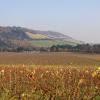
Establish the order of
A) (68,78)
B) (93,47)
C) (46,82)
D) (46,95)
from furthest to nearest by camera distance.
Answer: (93,47) < (68,78) < (46,82) < (46,95)

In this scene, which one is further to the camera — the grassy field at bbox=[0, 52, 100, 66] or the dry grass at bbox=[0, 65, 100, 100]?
the grassy field at bbox=[0, 52, 100, 66]

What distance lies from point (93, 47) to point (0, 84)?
42.9 meters

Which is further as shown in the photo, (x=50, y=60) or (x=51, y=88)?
(x=50, y=60)

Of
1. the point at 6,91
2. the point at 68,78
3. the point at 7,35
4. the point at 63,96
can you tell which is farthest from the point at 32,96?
the point at 7,35

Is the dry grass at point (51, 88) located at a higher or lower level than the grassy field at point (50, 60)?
higher

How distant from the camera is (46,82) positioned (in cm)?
1076

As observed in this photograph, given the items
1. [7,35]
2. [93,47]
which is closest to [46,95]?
[93,47]

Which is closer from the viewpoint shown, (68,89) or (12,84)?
(68,89)

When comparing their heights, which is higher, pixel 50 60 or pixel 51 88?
pixel 51 88

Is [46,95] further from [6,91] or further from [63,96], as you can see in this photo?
[6,91]

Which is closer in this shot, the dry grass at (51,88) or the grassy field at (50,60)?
the dry grass at (51,88)

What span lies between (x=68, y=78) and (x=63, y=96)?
124 inches

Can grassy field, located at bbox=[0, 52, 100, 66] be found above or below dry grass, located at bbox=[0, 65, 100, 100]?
below

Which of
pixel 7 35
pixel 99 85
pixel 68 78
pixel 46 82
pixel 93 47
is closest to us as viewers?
pixel 99 85
